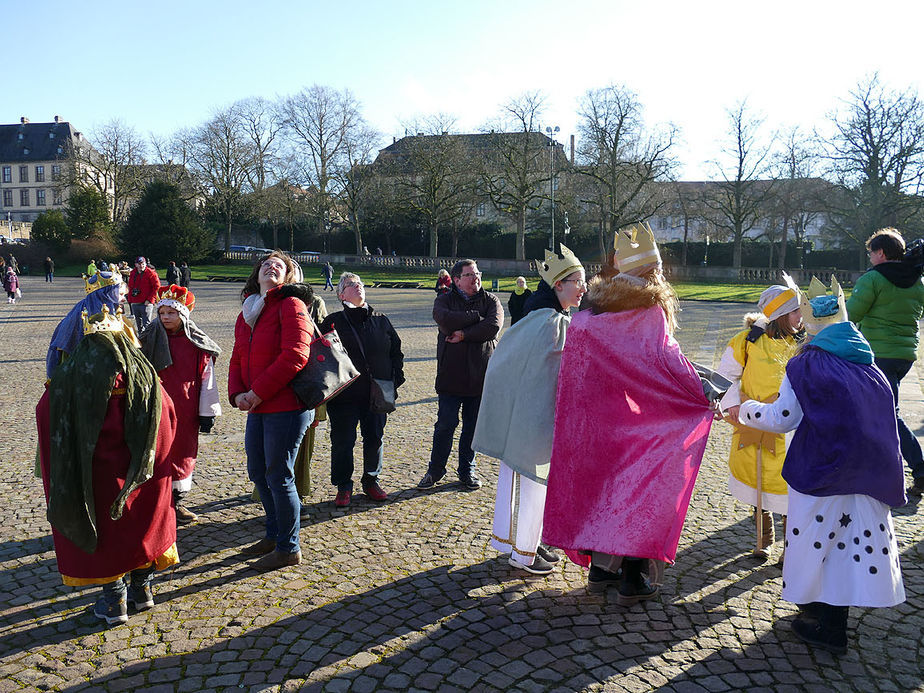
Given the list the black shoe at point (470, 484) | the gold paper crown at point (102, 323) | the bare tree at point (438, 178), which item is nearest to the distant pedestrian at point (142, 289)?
the black shoe at point (470, 484)

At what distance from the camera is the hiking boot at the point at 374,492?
20.2ft

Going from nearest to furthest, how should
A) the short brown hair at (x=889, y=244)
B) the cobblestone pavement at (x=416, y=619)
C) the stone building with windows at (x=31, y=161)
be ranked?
the cobblestone pavement at (x=416, y=619) → the short brown hair at (x=889, y=244) → the stone building with windows at (x=31, y=161)

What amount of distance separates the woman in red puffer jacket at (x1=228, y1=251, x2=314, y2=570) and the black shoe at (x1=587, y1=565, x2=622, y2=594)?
1.89m

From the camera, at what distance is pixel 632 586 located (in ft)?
14.1

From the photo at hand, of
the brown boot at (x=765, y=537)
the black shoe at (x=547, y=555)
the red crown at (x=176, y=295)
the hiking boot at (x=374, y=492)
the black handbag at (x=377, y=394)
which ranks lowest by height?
the black shoe at (x=547, y=555)

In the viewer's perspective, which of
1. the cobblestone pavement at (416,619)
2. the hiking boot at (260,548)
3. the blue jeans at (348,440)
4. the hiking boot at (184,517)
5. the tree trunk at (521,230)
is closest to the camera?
the cobblestone pavement at (416,619)

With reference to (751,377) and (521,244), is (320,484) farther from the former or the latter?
(521,244)

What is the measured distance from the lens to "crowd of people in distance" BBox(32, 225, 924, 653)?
3.71 metres

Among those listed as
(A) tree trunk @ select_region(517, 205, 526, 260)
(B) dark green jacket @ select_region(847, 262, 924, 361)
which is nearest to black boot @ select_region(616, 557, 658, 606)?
(B) dark green jacket @ select_region(847, 262, 924, 361)

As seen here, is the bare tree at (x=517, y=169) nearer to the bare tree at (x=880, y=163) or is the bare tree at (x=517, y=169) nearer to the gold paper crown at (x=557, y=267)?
the bare tree at (x=880, y=163)

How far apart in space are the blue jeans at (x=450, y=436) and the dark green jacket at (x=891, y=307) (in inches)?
136

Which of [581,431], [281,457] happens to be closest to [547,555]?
[581,431]

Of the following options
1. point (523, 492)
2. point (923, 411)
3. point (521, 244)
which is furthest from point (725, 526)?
point (521, 244)

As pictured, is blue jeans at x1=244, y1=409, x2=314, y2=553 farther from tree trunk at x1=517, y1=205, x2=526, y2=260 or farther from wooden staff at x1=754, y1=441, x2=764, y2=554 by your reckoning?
tree trunk at x1=517, y1=205, x2=526, y2=260
